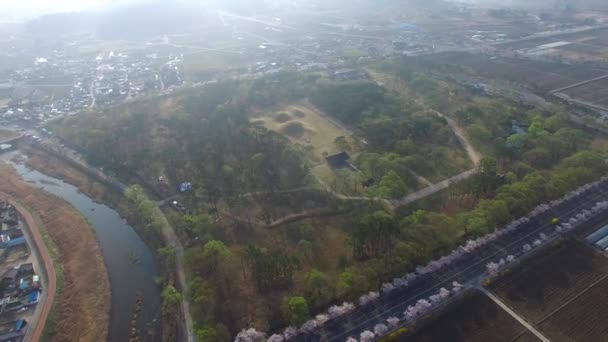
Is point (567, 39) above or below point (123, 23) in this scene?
below

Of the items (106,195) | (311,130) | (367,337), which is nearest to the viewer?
(367,337)

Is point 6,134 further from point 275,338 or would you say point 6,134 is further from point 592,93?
point 592,93

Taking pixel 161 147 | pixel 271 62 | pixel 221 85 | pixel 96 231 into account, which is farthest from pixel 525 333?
pixel 271 62

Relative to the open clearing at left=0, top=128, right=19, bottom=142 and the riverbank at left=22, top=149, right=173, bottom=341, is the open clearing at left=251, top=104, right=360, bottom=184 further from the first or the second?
the open clearing at left=0, top=128, right=19, bottom=142

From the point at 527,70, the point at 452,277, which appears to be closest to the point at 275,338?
the point at 452,277

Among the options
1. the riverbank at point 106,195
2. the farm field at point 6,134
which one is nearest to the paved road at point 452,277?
the riverbank at point 106,195

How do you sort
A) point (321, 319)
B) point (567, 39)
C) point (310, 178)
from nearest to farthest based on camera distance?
point (321, 319), point (310, 178), point (567, 39)

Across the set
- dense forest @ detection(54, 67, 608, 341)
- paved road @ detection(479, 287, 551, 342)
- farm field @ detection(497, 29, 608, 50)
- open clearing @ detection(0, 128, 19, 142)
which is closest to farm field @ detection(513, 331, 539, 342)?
paved road @ detection(479, 287, 551, 342)

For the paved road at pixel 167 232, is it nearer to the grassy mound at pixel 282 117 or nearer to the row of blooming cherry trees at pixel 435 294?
the row of blooming cherry trees at pixel 435 294
